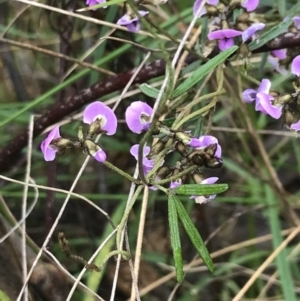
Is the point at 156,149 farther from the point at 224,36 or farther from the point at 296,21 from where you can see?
the point at 296,21

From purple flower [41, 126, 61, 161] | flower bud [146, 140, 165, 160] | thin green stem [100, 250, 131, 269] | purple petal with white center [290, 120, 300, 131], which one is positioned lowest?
thin green stem [100, 250, 131, 269]

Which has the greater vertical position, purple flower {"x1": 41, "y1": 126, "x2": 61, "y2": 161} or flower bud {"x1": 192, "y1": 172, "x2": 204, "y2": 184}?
purple flower {"x1": 41, "y1": 126, "x2": 61, "y2": 161}

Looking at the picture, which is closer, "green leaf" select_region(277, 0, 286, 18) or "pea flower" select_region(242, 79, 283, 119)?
"pea flower" select_region(242, 79, 283, 119)

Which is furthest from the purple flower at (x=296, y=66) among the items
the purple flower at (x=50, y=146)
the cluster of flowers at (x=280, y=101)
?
the purple flower at (x=50, y=146)

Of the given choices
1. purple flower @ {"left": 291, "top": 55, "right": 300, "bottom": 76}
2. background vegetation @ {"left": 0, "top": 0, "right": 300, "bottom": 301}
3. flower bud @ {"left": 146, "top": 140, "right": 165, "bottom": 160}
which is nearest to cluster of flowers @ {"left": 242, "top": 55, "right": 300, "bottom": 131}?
purple flower @ {"left": 291, "top": 55, "right": 300, "bottom": 76}

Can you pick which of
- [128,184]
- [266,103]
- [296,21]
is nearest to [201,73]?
[266,103]

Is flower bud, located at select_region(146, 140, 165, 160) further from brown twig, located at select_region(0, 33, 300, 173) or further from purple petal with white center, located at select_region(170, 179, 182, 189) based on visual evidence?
brown twig, located at select_region(0, 33, 300, 173)

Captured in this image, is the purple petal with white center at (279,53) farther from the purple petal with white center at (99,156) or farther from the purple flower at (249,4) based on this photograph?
the purple petal with white center at (99,156)

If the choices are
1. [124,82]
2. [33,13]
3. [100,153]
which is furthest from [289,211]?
[33,13]
